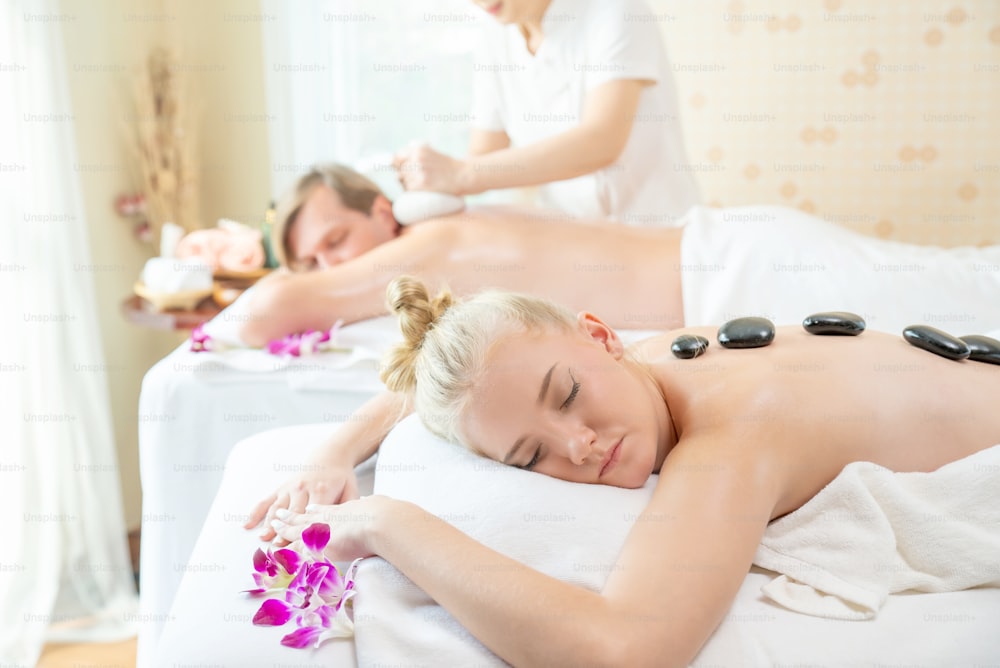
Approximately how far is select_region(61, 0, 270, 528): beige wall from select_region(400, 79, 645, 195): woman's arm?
1.16m

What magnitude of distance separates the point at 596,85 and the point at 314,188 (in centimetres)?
78

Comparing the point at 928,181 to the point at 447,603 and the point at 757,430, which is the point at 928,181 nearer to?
the point at 757,430

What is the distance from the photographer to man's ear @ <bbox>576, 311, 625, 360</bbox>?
4.29 ft

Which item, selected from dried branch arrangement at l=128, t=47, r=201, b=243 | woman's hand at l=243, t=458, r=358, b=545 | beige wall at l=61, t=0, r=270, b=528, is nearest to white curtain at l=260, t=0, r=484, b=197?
beige wall at l=61, t=0, r=270, b=528

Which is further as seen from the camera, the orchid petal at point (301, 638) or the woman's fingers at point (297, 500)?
the woman's fingers at point (297, 500)

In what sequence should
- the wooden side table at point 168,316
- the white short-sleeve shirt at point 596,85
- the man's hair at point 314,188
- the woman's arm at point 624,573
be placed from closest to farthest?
the woman's arm at point 624,573 → the man's hair at point 314,188 → the white short-sleeve shirt at point 596,85 → the wooden side table at point 168,316

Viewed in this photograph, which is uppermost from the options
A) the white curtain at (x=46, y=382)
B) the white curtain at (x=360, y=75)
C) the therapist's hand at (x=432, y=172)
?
the white curtain at (x=360, y=75)

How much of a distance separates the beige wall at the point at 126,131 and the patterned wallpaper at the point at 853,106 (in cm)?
154

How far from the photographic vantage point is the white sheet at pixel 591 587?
96cm

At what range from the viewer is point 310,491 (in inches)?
51.9

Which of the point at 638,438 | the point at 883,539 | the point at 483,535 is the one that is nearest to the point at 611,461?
the point at 638,438

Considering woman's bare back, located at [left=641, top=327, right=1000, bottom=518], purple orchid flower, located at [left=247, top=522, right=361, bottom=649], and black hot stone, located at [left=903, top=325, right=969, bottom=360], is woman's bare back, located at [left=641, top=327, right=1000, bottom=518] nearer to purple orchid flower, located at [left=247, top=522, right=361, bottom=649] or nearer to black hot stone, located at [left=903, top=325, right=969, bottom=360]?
black hot stone, located at [left=903, top=325, right=969, bottom=360]

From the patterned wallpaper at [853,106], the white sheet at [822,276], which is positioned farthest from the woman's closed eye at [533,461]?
the patterned wallpaper at [853,106]

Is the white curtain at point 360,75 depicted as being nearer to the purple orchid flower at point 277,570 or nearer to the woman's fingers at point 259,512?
the woman's fingers at point 259,512
